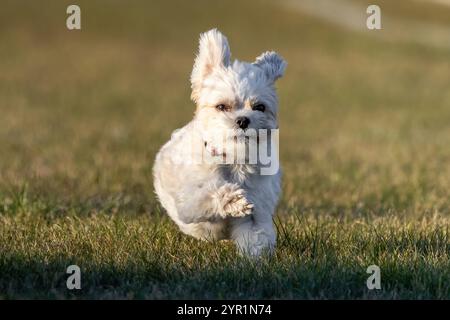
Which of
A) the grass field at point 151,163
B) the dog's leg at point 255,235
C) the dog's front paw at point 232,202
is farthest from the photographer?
the dog's leg at point 255,235

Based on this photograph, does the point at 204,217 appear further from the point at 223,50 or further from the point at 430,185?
the point at 430,185

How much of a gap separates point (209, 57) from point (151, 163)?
5626 millimetres

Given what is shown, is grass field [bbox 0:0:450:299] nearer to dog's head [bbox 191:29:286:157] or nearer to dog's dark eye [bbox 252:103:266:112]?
dog's head [bbox 191:29:286:157]

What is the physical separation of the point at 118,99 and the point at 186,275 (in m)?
15.5

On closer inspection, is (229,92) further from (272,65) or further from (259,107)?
(272,65)

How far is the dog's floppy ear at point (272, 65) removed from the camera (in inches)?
241

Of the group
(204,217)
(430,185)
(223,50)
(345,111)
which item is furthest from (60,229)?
(345,111)

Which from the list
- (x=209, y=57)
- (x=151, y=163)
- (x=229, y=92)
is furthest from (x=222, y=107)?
(x=151, y=163)

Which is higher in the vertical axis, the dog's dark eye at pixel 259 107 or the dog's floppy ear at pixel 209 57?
the dog's floppy ear at pixel 209 57

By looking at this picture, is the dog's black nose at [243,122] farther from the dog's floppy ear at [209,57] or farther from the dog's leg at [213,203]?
the dog's floppy ear at [209,57]

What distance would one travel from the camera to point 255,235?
6.11m

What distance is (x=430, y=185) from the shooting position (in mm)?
10219

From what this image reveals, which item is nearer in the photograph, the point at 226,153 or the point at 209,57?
the point at 226,153

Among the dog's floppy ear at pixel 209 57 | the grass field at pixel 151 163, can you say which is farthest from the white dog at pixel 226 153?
the grass field at pixel 151 163
